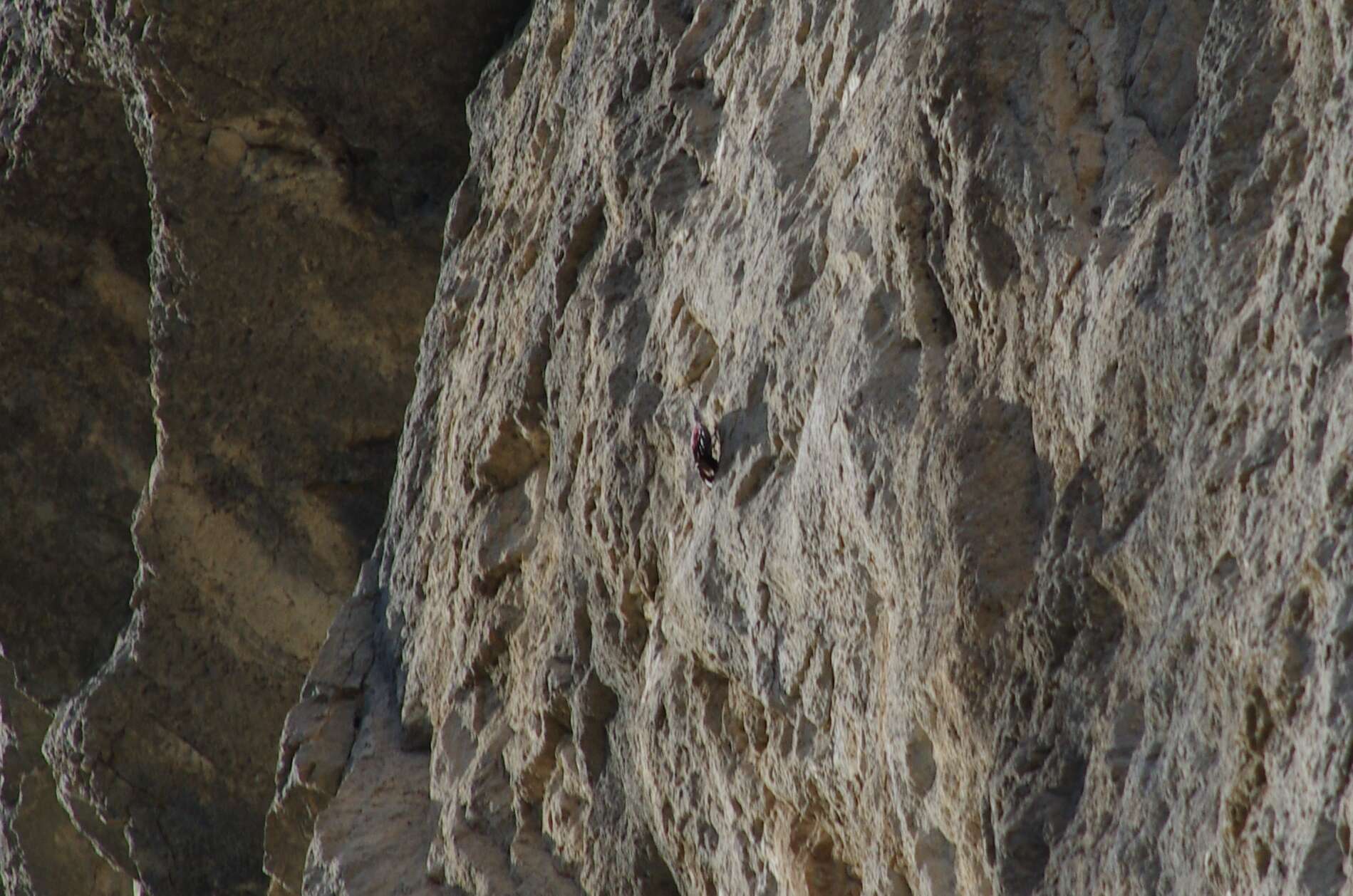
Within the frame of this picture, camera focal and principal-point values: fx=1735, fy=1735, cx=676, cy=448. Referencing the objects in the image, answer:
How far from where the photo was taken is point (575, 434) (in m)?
3.24

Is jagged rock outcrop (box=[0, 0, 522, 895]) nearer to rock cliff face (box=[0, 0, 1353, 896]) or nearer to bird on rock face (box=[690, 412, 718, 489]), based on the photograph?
rock cliff face (box=[0, 0, 1353, 896])

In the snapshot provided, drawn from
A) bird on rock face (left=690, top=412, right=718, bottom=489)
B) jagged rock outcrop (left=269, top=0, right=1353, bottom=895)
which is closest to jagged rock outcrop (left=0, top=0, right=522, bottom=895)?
jagged rock outcrop (left=269, top=0, right=1353, bottom=895)

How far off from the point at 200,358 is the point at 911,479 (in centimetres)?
358

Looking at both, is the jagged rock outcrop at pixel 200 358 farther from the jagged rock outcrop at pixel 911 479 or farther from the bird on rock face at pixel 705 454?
the bird on rock face at pixel 705 454

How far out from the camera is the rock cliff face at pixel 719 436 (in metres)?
1.60

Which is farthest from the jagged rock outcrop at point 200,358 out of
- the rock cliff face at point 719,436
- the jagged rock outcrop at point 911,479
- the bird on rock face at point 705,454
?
Answer: the bird on rock face at point 705,454

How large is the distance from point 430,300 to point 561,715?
7.15 ft

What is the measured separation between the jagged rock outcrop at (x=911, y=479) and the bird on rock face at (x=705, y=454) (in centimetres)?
3

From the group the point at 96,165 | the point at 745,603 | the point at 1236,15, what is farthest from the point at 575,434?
the point at 96,165

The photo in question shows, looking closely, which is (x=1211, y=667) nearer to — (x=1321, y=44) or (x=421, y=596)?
(x=1321, y=44)

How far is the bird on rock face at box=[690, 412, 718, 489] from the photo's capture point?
2627mm

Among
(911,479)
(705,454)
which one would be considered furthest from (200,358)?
(911,479)

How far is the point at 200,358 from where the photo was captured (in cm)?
520

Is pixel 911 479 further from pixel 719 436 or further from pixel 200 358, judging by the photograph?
pixel 200 358
